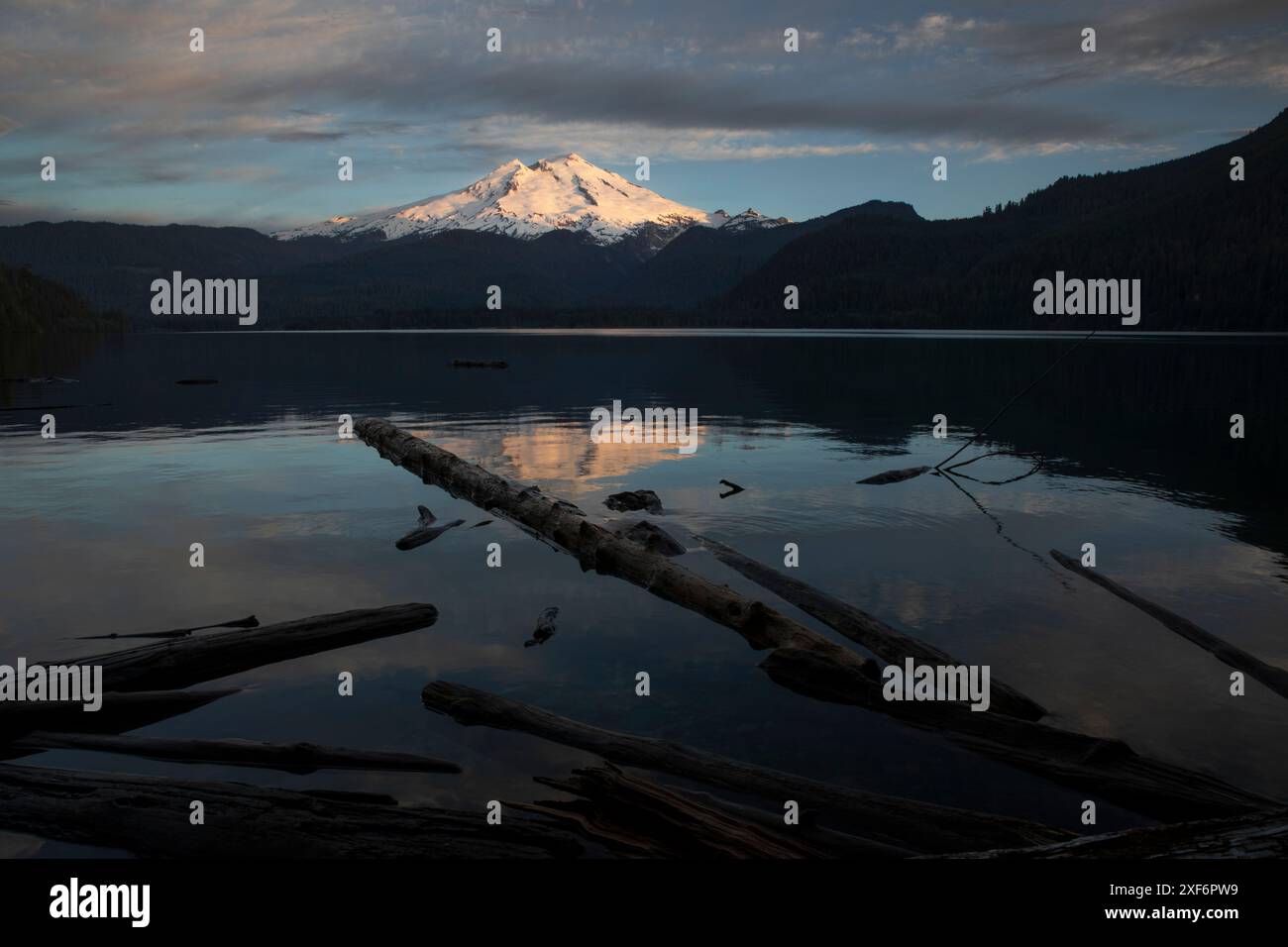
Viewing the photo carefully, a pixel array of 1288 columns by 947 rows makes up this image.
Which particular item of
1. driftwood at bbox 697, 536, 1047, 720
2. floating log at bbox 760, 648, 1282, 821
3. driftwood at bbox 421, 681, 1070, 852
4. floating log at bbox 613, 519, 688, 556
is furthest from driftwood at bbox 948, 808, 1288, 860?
floating log at bbox 613, 519, 688, 556

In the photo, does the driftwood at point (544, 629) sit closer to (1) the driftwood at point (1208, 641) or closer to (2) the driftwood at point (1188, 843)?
(2) the driftwood at point (1188, 843)

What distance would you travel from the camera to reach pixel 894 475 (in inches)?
1148

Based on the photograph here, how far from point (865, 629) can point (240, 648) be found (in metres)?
9.22

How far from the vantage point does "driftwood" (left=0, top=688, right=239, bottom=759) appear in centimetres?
1037

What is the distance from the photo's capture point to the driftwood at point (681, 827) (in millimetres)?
7457

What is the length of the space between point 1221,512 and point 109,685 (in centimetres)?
2625

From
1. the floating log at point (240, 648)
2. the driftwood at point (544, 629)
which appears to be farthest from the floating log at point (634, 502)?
the floating log at point (240, 648)

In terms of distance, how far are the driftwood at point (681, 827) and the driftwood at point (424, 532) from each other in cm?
1242

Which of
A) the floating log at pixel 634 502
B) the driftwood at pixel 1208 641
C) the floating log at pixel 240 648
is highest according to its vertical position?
the floating log at pixel 634 502

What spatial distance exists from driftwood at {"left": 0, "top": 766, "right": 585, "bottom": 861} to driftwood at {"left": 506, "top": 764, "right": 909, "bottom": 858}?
0.36 m

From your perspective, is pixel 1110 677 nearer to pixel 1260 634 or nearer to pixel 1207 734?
pixel 1207 734

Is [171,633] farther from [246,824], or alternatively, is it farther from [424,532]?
[424,532]

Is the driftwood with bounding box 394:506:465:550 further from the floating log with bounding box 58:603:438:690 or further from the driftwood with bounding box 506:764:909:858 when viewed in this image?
the driftwood with bounding box 506:764:909:858

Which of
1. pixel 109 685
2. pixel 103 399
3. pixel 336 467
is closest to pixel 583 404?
pixel 336 467
